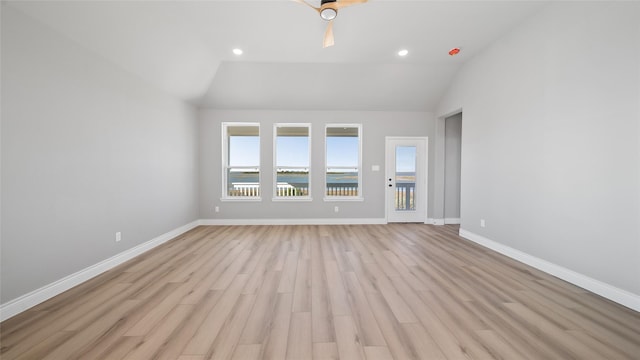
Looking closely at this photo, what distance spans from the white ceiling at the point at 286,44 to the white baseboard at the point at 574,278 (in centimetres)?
319

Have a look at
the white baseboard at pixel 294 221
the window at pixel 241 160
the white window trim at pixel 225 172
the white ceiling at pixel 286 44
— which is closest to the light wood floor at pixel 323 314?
the white baseboard at pixel 294 221

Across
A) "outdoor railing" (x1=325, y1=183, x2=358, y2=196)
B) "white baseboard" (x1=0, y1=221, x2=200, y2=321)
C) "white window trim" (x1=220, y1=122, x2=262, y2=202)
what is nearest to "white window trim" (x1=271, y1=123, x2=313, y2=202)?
"white window trim" (x1=220, y1=122, x2=262, y2=202)

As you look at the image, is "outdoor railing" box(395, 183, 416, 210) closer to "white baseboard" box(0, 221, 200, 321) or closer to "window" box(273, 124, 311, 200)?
"window" box(273, 124, 311, 200)

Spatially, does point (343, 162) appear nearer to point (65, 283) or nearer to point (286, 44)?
point (286, 44)

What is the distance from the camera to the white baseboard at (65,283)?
1.90 meters

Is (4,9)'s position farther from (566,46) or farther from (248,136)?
(566,46)

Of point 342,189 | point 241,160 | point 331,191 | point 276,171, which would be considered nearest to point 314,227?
point 331,191

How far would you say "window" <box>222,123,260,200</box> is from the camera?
212 inches

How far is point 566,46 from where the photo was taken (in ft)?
8.50

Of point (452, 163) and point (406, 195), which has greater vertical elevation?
point (452, 163)

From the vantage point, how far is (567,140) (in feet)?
8.46

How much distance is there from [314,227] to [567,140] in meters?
4.18

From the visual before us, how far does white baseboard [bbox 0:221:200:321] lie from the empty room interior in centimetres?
2

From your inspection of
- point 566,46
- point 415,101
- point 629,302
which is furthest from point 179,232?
point 566,46
